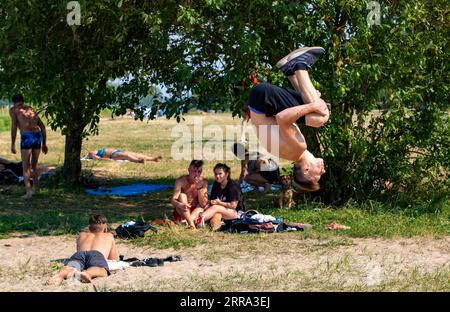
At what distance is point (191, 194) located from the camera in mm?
10164

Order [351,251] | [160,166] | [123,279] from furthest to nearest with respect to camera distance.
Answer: [160,166] < [351,251] < [123,279]

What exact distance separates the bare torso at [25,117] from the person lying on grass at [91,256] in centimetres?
523

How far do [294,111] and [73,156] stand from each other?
8891mm

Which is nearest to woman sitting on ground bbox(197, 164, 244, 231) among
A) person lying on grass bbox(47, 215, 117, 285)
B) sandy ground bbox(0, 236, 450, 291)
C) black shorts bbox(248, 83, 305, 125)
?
sandy ground bbox(0, 236, 450, 291)

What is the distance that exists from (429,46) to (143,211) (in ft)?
16.4

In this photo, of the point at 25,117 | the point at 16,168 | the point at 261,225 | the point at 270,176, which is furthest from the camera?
the point at 16,168

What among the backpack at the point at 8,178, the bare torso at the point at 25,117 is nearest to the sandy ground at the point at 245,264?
the bare torso at the point at 25,117

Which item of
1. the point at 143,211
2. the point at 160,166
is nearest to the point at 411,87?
the point at 143,211

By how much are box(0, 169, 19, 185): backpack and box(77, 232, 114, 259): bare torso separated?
7.15 m

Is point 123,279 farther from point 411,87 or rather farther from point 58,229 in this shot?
point 411,87

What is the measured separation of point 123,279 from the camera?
7203 millimetres

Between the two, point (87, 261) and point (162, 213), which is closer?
point (87, 261)

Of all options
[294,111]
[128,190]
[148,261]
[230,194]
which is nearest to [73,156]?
[128,190]

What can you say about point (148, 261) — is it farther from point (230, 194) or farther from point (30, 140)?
point (30, 140)
